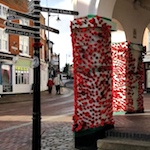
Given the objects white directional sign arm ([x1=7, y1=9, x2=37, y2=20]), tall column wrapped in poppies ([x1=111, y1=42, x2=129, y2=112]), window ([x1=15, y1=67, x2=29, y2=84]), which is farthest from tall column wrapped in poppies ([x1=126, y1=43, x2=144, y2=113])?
window ([x1=15, y1=67, x2=29, y2=84])

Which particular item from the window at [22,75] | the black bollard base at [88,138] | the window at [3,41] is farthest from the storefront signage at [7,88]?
the black bollard base at [88,138]

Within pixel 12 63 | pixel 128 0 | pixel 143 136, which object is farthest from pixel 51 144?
pixel 12 63

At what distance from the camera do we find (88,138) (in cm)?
675

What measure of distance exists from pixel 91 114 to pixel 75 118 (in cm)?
44

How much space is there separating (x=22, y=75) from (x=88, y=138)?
26509 millimetres

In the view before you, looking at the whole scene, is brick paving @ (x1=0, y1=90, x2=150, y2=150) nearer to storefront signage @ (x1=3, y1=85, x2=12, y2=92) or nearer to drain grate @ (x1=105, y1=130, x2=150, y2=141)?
drain grate @ (x1=105, y1=130, x2=150, y2=141)

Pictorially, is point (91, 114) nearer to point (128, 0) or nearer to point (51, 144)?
point (51, 144)

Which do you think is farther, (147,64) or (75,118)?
(147,64)

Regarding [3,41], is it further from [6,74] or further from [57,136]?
[57,136]

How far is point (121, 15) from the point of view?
9.91 m

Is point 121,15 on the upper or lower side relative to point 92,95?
upper

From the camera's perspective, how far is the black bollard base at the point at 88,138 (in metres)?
6.72

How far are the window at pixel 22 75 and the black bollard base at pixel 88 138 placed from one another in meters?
25.2

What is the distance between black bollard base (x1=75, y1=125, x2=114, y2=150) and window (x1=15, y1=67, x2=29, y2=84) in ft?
82.8
